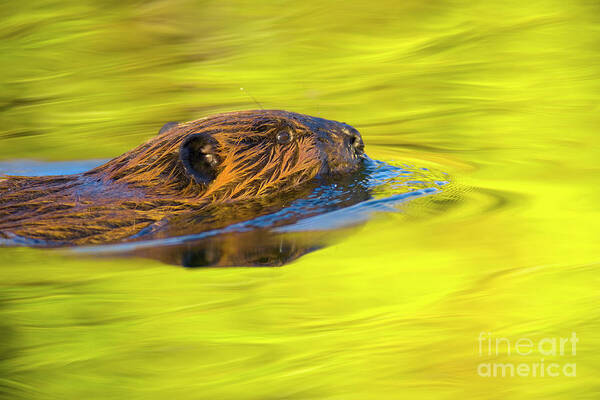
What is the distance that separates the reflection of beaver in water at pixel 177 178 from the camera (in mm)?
Answer: 3953

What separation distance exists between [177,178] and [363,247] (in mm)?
1017

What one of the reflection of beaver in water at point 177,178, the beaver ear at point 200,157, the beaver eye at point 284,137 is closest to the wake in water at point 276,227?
the reflection of beaver in water at point 177,178

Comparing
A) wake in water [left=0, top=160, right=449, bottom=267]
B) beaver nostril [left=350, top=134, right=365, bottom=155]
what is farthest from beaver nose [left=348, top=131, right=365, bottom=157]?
wake in water [left=0, top=160, right=449, bottom=267]

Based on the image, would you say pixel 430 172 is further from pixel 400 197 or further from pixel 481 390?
pixel 481 390

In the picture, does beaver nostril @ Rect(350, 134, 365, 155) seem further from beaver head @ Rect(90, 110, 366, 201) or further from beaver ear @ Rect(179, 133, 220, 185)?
beaver ear @ Rect(179, 133, 220, 185)

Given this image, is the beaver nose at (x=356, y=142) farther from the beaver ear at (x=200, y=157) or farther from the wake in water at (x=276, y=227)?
the beaver ear at (x=200, y=157)

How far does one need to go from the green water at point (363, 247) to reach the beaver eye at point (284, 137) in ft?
2.11

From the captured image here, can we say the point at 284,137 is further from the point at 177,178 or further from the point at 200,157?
the point at 177,178

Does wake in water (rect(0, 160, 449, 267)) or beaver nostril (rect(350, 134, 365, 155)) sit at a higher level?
beaver nostril (rect(350, 134, 365, 155))

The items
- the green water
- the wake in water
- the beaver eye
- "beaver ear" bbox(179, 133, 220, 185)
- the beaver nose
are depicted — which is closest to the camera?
the green water

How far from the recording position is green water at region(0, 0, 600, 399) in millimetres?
2973

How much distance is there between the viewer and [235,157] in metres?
4.33

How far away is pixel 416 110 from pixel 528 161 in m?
1.56

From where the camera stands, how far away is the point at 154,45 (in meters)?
8.98
